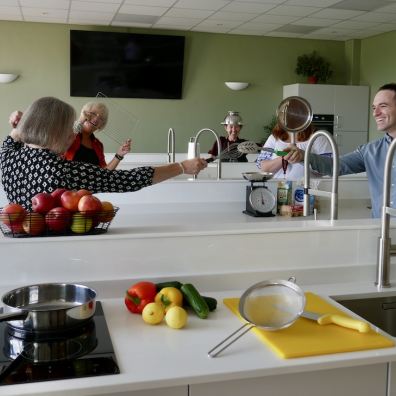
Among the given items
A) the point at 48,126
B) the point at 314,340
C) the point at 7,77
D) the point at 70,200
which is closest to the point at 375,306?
the point at 314,340

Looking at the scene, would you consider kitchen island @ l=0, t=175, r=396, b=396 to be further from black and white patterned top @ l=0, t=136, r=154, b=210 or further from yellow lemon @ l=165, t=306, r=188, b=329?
black and white patterned top @ l=0, t=136, r=154, b=210

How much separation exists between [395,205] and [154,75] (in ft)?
18.2

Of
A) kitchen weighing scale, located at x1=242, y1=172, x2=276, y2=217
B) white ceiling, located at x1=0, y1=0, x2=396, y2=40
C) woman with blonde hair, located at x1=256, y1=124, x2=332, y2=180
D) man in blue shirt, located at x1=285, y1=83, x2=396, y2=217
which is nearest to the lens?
man in blue shirt, located at x1=285, y1=83, x2=396, y2=217

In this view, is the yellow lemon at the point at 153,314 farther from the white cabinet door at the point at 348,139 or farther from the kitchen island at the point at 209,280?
the white cabinet door at the point at 348,139

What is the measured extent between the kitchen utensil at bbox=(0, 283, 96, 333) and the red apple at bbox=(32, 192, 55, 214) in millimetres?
280

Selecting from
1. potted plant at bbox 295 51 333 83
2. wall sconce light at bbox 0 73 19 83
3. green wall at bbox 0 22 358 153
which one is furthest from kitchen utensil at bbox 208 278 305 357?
potted plant at bbox 295 51 333 83

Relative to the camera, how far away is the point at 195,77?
774cm

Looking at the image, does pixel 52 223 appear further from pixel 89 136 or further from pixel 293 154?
pixel 89 136

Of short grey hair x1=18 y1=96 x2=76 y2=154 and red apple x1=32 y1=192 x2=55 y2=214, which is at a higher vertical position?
short grey hair x1=18 y1=96 x2=76 y2=154

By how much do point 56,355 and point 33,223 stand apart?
1.72 feet

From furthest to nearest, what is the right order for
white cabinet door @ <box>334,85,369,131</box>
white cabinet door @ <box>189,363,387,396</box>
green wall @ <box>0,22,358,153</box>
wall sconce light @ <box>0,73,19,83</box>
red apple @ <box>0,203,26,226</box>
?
1. white cabinet door @ <box>334,85,369,131</box>
2. green wall @ <box>0,22,358,153</box>
3. wall sconce light @ <box>0,73,19,83</box>
4. red apple @ <box>0,203,26,226</box>
5. white cabinet door @ <box>189,363,387,396</box>

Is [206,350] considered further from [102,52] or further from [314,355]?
[102,52]

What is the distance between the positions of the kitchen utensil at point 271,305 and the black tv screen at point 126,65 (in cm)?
625

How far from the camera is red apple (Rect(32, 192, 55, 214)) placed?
1604 millimetres
